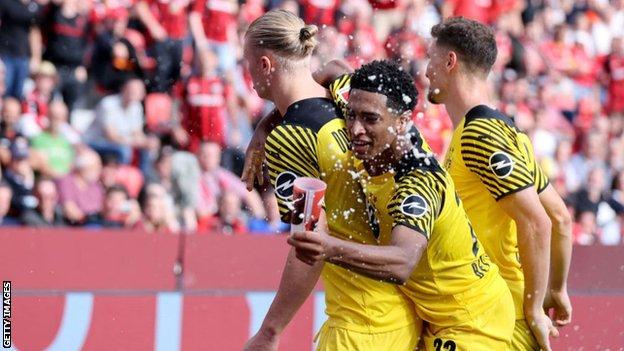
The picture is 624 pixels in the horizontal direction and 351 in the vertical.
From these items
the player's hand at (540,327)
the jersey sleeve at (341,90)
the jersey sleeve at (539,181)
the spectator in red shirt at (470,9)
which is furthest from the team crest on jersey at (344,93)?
the spectator in red shirt at (470,9)

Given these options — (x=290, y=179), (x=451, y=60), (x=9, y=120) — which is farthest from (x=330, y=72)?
(x=9, y=120)

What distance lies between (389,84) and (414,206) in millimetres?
588

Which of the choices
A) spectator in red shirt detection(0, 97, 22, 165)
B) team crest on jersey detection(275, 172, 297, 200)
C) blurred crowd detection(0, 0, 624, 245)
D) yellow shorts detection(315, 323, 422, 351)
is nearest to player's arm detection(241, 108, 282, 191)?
team crest on jersey detection(275, 172, 297, 200)

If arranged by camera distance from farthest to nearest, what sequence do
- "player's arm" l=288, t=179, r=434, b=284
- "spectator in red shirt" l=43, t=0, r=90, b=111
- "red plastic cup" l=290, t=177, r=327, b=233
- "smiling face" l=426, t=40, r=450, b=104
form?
"spectator in red shirt" l=43, t=0, r=90, b=111 < "smiling face" l=426, t=40, r=450, b=104 < "player's arm" l=288, t=179, r=434, b=284 < "red plastic cup" l=290, t=177, r=327, b=233

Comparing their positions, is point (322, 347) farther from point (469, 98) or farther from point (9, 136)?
point (9, 136)

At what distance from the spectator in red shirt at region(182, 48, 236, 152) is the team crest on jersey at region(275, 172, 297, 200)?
263 inches

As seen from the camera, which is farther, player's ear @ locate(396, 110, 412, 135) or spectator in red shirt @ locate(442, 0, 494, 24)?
spectator in red shirt @ locate(442, 0, 494, 24)

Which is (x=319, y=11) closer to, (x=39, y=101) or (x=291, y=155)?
(x=39, y=101)

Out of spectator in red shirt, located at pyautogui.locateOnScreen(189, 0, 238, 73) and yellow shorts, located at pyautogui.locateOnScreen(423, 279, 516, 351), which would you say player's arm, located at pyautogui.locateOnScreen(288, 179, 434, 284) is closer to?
yellow shorts, located at pyautogui.locateOnScreen(423, 279, 516, 351)

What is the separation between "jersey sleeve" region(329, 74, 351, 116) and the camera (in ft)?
20.6

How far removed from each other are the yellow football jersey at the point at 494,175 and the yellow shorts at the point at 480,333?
370 mm

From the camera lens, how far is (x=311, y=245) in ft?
16.2

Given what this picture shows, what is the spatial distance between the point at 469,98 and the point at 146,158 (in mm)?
6142

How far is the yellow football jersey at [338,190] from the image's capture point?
597cm
